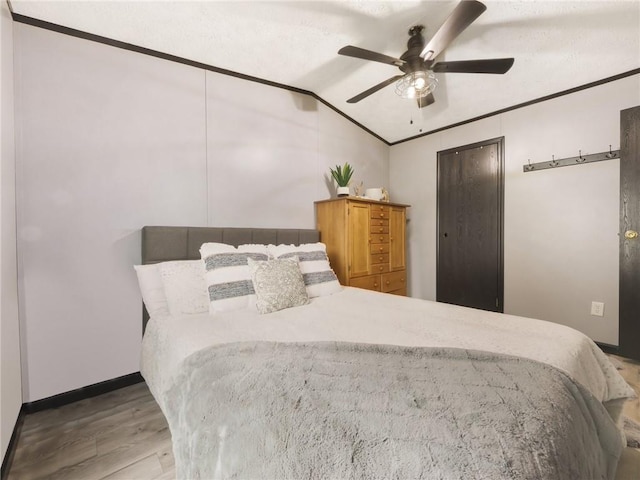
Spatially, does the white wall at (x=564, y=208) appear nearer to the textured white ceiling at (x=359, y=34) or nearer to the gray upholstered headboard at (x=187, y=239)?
the textured white ceiling at (x=359, y=34)

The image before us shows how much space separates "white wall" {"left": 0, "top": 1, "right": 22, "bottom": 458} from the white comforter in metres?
0.60

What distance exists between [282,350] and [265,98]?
2.55 m

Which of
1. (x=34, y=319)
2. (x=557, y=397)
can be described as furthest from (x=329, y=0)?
(x=34, y=319)

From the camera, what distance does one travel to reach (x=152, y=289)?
191 cm

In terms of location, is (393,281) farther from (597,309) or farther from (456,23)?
(456,23)

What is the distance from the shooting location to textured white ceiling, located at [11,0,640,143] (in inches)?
73.2

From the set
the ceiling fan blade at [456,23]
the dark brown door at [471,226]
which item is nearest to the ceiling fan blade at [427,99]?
the ceiling fan blade at [456,23]

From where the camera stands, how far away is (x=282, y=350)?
1104 millimetres

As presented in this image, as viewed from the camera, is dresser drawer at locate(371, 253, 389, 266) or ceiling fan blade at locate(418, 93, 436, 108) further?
dresser drawer at locate(371, 253, 389, 266)

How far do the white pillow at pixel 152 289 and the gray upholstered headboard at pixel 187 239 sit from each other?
122 millimetres

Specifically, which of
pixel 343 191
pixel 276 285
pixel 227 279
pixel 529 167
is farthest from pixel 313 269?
pixel 529 167

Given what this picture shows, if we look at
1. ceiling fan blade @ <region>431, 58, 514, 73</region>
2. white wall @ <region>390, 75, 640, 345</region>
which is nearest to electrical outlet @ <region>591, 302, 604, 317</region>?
white wall @ <region>390, 75, 640, 345</region>

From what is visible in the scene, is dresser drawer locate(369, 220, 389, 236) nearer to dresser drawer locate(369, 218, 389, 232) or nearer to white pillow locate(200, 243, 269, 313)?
dresser drawer locate(369, 218, 389, 232)

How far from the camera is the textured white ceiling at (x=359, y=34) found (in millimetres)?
1859
